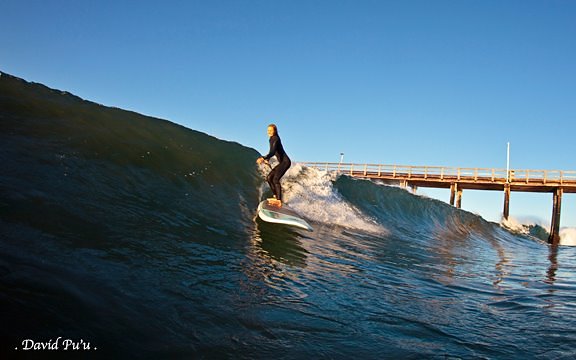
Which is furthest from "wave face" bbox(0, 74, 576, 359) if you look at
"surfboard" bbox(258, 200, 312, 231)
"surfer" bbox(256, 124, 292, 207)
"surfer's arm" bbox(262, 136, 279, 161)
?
"surfer's arm" bbox(262, 136, 279, 161)

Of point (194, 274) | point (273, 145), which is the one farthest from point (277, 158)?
point (194, 274)

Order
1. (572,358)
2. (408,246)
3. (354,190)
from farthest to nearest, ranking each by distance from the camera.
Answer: (354,190), (408,246), (572,358)

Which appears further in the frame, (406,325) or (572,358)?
(406,325)

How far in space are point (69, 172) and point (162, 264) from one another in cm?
239

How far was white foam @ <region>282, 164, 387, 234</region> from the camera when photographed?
9.01 metres

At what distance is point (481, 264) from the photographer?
729 cm

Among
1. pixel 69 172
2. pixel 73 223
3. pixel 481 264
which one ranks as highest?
pixel 69 172

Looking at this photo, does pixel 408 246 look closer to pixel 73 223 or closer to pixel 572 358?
pixel 572 358

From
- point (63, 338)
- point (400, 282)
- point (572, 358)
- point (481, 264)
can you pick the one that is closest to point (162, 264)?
point (63, 338)

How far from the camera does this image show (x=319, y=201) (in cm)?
979

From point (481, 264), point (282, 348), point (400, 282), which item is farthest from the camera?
point (481, 264)

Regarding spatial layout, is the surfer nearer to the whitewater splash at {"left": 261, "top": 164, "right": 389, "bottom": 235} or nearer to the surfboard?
the surfboard

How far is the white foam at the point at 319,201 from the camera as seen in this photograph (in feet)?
29.6

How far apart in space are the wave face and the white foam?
708 mm
